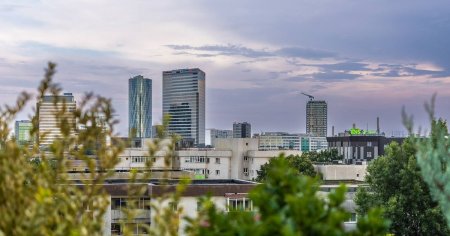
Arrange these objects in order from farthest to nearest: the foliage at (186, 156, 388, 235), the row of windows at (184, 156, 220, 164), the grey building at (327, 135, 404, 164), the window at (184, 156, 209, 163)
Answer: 1. the grey building at (327, 135, 404, 164)
2. the window at (184, 156, 209, 163)
3. the row of windows at (184, 156, 220, 164)
4. the foliage at (186, 156, 388, 235)

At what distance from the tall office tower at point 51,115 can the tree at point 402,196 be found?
24.3 meters

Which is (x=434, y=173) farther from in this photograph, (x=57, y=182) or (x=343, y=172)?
(x=343, y=172)

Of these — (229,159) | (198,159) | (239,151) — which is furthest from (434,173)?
(198,159)

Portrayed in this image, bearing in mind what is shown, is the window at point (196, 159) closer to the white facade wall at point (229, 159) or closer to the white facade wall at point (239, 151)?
the white facade wall at point (229, 159)

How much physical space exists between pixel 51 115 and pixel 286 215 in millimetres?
2399

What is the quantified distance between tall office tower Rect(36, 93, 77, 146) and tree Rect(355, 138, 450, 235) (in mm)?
24258

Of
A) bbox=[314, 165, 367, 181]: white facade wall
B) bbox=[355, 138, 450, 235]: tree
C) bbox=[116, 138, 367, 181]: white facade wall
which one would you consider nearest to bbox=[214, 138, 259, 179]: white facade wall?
bbox=[116, 138, 367, 181]: white facade wall

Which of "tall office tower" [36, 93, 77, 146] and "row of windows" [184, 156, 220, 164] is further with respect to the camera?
"row of windows" [184, 156, 220, 164]

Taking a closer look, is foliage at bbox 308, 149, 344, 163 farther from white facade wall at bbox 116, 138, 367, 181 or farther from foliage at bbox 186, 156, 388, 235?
foliage at bbox 186, 156, 388, 235

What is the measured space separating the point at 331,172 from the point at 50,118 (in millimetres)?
62754

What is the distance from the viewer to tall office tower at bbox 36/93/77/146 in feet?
16.7

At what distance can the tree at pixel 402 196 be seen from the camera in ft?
94.8

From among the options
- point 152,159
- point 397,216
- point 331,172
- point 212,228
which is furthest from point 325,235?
point 331,172

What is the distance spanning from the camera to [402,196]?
29.6 metres
